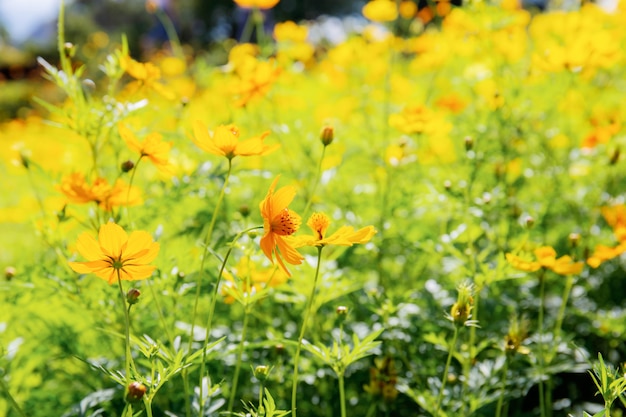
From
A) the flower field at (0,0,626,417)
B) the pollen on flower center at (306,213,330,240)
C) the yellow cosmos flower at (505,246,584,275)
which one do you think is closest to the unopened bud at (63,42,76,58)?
the flower field at (0,0,626,417)

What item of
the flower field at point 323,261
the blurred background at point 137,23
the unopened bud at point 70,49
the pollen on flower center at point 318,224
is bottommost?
the blurred background at point 137,23

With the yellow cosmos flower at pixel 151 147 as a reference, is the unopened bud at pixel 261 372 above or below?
below

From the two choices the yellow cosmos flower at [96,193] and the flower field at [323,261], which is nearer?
the flower field at [323,261]

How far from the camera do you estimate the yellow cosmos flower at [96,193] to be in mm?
1104

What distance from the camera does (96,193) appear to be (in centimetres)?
111

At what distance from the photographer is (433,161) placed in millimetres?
2062

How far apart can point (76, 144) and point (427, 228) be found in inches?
38.9

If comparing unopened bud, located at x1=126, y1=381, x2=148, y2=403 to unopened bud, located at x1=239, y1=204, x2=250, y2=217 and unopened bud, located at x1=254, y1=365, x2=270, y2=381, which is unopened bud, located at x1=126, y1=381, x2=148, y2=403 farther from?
unopened bud, located at x1=239, y1=204, x2=250, y2=217

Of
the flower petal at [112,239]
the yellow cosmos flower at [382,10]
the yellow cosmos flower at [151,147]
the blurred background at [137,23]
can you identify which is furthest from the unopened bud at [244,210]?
the blurred background at [137,23]

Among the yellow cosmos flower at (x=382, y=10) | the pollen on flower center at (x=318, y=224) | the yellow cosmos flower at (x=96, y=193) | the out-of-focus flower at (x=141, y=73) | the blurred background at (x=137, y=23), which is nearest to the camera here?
the pollen on flower center at (x=318, y=224)

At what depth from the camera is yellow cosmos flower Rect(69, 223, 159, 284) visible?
784 mm

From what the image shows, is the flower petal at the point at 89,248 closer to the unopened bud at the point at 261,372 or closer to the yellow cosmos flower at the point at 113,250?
the yellow cosmos flower at the point at 113,250

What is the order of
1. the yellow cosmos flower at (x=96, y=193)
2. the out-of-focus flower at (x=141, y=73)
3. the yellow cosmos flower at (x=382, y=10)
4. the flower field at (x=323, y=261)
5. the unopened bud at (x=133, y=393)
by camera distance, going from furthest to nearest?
the yellow cosmos flower at (x=382, y=10)
the out-of-focus flower at (x=141, y=73)
the yellow cosmos flower at (x=96, y=193)
the flower field at (x=323, y=261)
the unopened bud at (x=133, y=393)

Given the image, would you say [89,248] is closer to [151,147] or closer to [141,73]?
[151,147]
